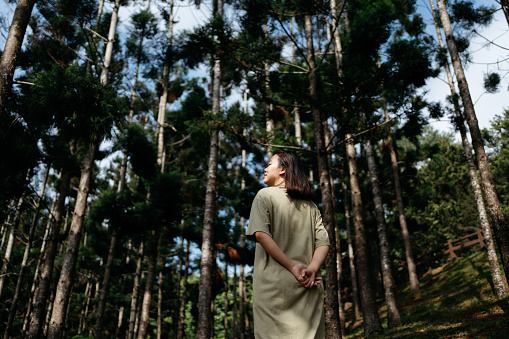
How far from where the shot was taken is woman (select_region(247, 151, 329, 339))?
5.21 ft

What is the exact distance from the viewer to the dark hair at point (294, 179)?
1.91 meters

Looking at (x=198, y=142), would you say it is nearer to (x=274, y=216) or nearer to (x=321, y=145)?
(x=321, y=145)

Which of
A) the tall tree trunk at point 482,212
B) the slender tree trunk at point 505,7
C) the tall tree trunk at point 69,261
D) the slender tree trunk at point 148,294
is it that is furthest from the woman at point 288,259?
the slender tree trunk at point 148,294

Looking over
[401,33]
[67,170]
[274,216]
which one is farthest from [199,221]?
[274,216]

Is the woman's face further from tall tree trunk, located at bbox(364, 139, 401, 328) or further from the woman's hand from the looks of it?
tall tree trunk, located at bbox(364, 139, 401, 328)

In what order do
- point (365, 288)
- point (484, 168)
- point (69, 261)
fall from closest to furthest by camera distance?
point (69, 261) < point (484, 168) < point (365, 288)

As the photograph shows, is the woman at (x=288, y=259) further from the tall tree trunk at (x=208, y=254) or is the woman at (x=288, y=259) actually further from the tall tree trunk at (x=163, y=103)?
the tall tree trunk at (x=163, y=103)

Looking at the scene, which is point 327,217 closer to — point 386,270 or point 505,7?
point 386,270

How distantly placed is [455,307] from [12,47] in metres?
12.4

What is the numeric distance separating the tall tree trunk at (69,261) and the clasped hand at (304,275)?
6.54 meters

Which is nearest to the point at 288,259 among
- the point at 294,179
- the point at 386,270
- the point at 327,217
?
the point at 294,179

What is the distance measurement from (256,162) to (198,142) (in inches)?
149

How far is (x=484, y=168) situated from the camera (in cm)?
770

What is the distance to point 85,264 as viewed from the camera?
20.1 metres
